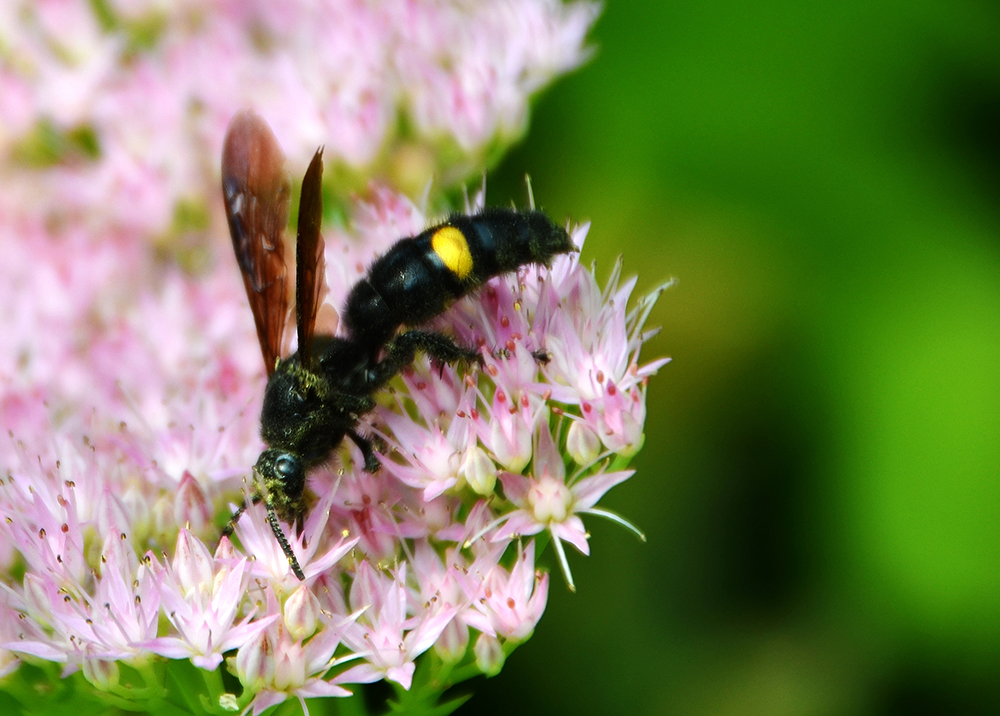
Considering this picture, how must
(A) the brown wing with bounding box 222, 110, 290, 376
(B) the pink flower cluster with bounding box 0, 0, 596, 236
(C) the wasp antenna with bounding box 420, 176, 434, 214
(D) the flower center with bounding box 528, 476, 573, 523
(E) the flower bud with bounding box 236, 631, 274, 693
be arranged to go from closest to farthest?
1. (E) the flower bud with bounding box 236, 631, 274, 693
2. (D) the flower center with bounding box 528, 476, 573, 523
3. (A) the brown wing with bounding box 222, 110, 290, 376
4. (C) the wasp antenna with bounding box 420, 176, 434, 214
5. (B) the pink flower cluster with bounding box 0, 0, 596, 236

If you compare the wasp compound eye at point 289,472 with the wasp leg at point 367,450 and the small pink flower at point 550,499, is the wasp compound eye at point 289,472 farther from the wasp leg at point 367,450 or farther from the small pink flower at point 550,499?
the small pink flower at point 550,499

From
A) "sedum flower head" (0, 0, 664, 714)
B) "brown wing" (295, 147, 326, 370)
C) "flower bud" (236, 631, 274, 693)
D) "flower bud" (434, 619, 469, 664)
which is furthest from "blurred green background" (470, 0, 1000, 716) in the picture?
"brown wing" (295, 147, 326, 370)

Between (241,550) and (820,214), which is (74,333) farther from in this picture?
(820,214)

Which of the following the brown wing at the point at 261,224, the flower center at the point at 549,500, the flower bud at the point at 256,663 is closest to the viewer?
the flower bud at the point at 256,663

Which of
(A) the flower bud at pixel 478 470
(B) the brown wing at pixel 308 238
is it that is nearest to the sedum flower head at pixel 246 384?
(A) the flower bud at pixel 478 470

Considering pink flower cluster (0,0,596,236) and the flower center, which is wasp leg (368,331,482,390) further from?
pink flower cluster (0,0,596,236)

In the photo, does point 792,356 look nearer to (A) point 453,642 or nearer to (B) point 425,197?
(B) point 425,197

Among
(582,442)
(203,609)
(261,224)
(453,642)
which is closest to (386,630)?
(453,642)
